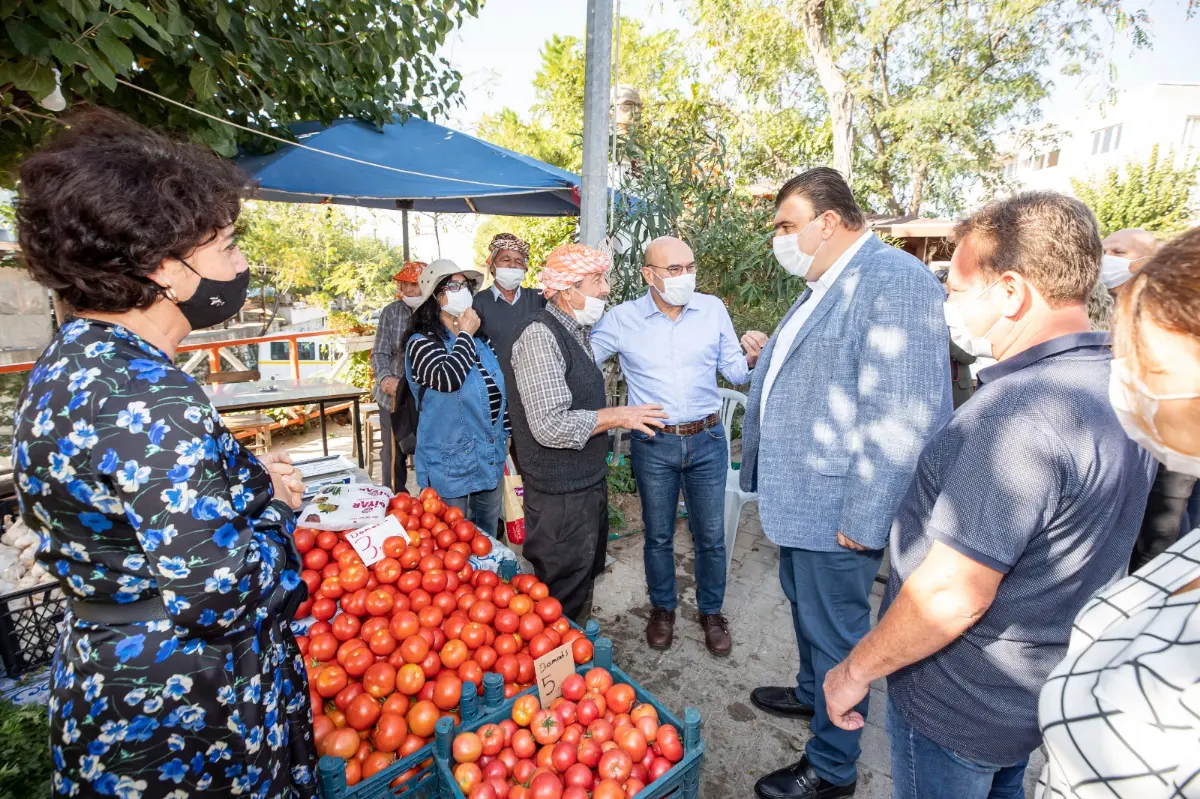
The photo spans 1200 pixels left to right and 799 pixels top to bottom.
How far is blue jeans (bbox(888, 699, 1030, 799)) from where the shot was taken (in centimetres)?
133

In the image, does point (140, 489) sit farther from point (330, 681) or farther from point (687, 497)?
point (687, 497)

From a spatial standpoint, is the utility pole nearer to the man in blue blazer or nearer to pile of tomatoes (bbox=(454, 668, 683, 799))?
the man in blue blazer

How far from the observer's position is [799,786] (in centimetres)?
216

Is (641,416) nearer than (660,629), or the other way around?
(641,416)

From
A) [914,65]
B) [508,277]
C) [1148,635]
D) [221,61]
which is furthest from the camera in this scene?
[914,65]

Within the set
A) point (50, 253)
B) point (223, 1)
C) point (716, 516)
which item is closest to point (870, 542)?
point (716, 516)

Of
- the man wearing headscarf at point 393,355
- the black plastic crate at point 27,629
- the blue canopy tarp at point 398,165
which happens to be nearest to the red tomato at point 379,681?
the black plastic crate at point 27,629

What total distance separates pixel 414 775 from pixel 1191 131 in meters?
32.8

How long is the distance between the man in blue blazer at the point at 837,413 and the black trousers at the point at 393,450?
7.55 ft

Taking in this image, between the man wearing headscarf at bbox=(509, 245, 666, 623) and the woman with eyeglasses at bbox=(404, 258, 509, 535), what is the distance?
2.08 feet

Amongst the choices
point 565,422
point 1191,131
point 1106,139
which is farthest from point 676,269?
point 1106,139

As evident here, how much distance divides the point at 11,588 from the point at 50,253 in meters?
1.80

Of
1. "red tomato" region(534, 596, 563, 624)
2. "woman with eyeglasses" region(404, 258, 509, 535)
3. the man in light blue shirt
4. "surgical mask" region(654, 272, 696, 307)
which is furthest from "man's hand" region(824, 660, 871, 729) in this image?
"woman with eyeglasses" region(404, 258, 509, 535)

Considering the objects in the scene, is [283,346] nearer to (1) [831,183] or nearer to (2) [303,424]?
(2) [303,424]
